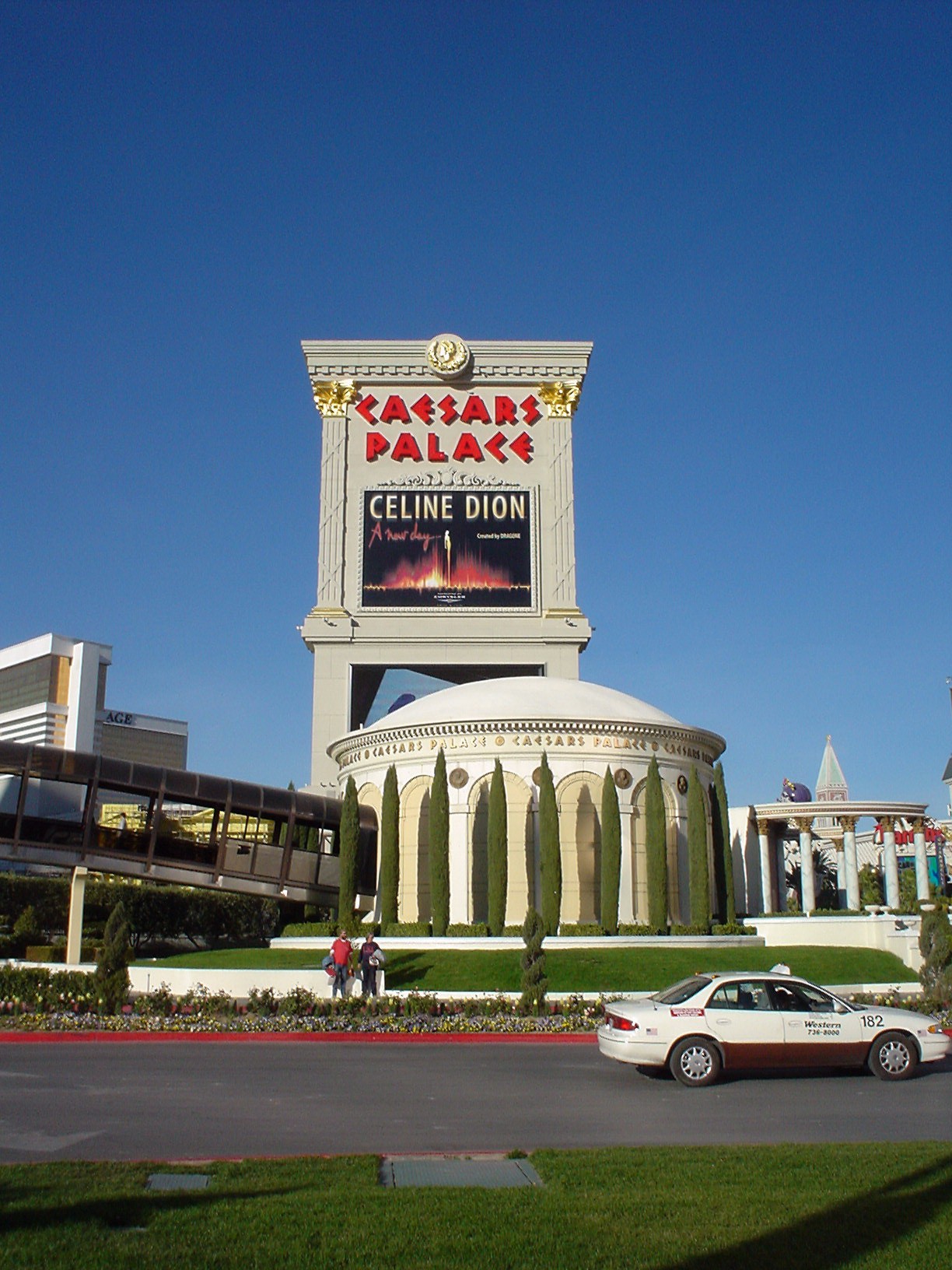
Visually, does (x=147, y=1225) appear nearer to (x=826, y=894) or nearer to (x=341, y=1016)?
(x=341, y=1016)

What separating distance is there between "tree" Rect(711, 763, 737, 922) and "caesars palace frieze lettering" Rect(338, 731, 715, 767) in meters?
1.65

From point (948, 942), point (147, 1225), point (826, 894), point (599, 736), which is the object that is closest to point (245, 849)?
point (599, 736)

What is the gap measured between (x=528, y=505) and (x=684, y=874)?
3414 cm

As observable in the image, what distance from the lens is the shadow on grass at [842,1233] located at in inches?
296

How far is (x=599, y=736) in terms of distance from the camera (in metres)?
40.2

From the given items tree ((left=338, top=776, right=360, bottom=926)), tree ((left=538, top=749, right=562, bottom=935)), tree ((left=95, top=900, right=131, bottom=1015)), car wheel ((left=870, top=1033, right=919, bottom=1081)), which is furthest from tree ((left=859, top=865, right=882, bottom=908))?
car wheel ((left=870, top=1033, right=919, bottom=1081))

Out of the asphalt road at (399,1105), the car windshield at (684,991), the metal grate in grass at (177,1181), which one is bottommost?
the asphalt road at (399,1105)

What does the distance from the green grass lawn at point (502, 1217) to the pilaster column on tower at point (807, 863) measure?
145ft

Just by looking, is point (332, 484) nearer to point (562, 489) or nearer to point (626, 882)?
point (562, 489)

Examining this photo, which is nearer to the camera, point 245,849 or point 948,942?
point 948,942

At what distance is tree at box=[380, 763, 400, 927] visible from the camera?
3906 cm

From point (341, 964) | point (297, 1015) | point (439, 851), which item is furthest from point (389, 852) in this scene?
point (297, 1015)

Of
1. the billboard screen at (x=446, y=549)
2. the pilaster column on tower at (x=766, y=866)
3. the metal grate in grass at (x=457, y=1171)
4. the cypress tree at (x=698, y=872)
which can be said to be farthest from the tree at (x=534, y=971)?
the billboard screen at (x=446, y=549)

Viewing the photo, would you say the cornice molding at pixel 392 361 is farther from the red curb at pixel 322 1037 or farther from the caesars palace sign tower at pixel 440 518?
the red curb at pixel 322 1037
